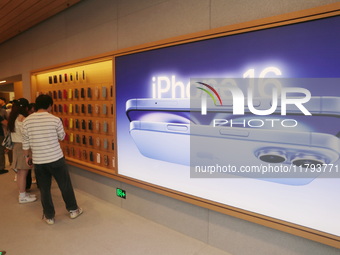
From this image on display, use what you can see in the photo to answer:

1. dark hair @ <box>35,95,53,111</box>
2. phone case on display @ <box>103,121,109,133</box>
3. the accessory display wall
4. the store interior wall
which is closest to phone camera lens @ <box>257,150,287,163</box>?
the store interior wall

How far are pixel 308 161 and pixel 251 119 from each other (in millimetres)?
464

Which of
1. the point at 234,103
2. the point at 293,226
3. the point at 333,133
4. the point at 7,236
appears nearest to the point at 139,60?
the point at 234,103

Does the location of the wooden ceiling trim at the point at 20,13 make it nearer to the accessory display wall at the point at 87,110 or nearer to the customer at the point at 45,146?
the accessory display wall at the point at 87,110

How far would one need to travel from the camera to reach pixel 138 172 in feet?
8.31

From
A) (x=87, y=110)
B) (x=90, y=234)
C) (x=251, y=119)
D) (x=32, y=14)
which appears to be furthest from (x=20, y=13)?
(x=251, y=119)

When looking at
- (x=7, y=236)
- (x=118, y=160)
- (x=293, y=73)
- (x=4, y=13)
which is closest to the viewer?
(x=293, y=73)

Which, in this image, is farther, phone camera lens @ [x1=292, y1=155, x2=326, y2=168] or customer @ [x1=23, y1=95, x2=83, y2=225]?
customer @ [x1=23, y1=95, x2=83, y2=225]

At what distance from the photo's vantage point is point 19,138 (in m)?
3.17

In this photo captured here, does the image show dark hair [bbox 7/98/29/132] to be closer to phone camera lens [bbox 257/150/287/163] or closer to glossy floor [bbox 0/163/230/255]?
glossy floor [bbox 0/163/230/255]

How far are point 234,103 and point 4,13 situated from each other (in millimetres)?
3731

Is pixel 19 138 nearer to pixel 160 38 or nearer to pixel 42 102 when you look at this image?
pixel 42 102

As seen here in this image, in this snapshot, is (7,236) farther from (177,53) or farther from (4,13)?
(4,13)

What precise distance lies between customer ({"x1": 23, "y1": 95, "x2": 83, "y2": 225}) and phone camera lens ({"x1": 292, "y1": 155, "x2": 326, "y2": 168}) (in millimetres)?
2286

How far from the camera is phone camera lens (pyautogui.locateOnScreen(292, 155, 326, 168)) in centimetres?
Result: 150
